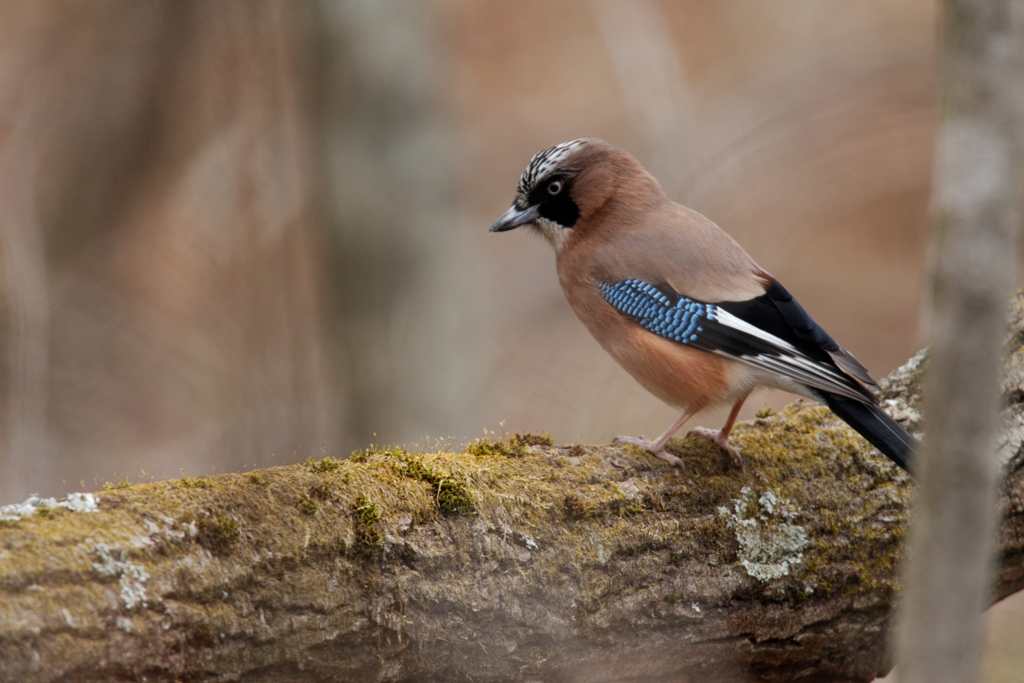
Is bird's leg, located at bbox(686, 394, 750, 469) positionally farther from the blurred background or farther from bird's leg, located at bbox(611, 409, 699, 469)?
the blurred background

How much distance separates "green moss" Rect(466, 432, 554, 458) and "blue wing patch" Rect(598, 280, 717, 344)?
3.52 feet

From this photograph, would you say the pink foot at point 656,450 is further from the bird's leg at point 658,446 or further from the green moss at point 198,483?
the green moss at point 198,483

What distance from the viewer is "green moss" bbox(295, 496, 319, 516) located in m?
2.58

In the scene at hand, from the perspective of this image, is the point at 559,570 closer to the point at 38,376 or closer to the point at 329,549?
the point at 329,549

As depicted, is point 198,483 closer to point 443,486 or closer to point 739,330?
point 443,486

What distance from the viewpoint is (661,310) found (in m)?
4.25

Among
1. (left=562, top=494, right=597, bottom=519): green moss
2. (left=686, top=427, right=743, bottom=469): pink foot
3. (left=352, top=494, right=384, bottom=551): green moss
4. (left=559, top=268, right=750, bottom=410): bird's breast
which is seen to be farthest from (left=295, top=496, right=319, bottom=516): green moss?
(left=559, top=268, right=750, bottom=410): bird's breast

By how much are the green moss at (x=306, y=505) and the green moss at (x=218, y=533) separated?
199 millimetres

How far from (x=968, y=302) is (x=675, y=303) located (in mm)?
2887

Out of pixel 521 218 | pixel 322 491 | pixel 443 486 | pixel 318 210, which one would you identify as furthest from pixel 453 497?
pixel 318 210

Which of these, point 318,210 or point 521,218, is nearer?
point 521,218

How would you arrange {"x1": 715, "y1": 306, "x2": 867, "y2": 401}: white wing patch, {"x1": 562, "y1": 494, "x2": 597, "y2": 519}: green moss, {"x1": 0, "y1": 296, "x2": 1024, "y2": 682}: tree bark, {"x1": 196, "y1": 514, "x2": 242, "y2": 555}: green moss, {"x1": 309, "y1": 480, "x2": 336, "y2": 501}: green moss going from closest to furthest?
{"x1": 0, "y1": 296, "x2": 1024, "y2": 682}: tree bark < {"x1": 196, "y1": 514, "x2": 242, "y2": 555}: green moss < {"x1": 309, "y1": 480, "x2": 336, "y2": 501}: green moss < {"x1": 562, "y1": 494, "x2": 597, "y2": 519}: green moss < {"x1": 715, "y1": 306, "x2": 867, "y2": 401}: white wing patch

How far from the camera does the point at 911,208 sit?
11.4 m

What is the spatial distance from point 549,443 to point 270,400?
4382 millimetres
